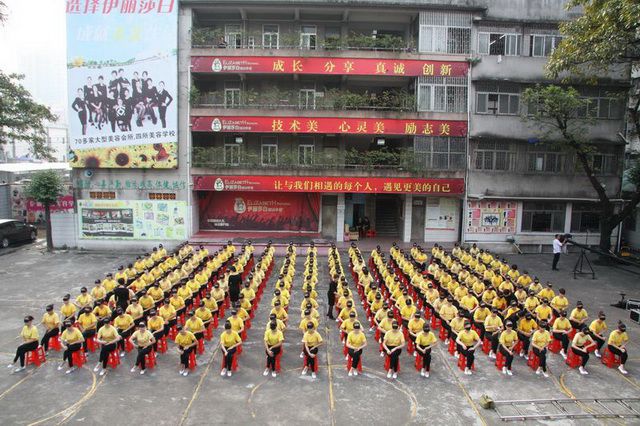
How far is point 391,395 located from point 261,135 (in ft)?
57.9

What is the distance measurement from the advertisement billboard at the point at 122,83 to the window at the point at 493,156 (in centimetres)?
1427

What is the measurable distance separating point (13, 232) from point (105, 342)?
55.9 feet


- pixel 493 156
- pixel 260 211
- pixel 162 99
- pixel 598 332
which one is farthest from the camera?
pixel 260 211

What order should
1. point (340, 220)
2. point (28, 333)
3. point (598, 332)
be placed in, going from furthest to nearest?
1. point (340, 220)
2. point (598, 332)
3. point (28, 333)

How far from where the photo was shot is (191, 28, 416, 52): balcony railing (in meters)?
22.9

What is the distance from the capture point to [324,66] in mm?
22812

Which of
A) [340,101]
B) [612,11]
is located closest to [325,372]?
[612,11]

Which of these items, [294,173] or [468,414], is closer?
[468,414]

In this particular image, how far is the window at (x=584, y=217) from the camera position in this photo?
24.1 meters

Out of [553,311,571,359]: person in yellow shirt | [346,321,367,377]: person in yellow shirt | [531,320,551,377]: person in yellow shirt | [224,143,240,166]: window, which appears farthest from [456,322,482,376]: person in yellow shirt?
[224,143,240,166]: window

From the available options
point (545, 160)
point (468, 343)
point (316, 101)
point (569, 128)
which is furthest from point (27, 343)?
point (569, 128)

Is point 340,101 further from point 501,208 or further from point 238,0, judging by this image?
point 501,208

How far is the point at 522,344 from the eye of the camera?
11422 millimetres

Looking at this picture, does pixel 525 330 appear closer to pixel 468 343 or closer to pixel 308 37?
pixel 468 343
